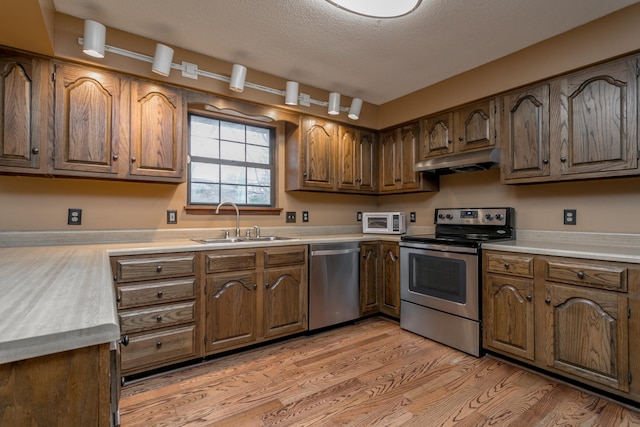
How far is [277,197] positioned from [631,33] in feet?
9.49

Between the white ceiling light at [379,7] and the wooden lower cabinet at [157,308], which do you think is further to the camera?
the wooden lower cabinet at [157,308]

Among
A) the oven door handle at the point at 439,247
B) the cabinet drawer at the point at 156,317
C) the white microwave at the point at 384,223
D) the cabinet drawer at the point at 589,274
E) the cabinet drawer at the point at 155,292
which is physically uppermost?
the white microwave at the point at 384,223

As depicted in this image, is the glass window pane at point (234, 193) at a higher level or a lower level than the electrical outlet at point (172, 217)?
higher

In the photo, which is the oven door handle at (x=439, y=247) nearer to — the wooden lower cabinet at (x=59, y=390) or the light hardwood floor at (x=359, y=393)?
the light hardwood floor at (x=359, y=393)

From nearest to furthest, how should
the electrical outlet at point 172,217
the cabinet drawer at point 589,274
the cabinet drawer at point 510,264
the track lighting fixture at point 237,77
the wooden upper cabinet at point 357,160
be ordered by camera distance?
the cabinet drawer at point 589,274 → the cabinet drawer at point 510,264 → the track lighting fixture at point 237,77 → the electrical outlet at point 172,217 → the wooden upper cabinet at point 357,160

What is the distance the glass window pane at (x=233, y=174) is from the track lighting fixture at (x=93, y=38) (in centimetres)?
127

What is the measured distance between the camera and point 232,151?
311cm

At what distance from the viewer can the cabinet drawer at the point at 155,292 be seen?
80.7 inches

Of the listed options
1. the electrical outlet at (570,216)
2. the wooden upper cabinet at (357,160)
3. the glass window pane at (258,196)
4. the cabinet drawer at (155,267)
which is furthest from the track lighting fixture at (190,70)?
the electrical outlet at (570,216)

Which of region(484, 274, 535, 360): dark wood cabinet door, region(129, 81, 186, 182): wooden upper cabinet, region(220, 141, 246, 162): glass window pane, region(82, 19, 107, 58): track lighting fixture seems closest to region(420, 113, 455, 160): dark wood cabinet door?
region(484, 274, 535, 360): dark wood cabinet door

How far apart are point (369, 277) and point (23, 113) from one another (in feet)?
9.70

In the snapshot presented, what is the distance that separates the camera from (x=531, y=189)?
272 centimetres

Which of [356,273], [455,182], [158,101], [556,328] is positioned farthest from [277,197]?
[556,328]

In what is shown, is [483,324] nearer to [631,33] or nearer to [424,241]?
[424,241]
